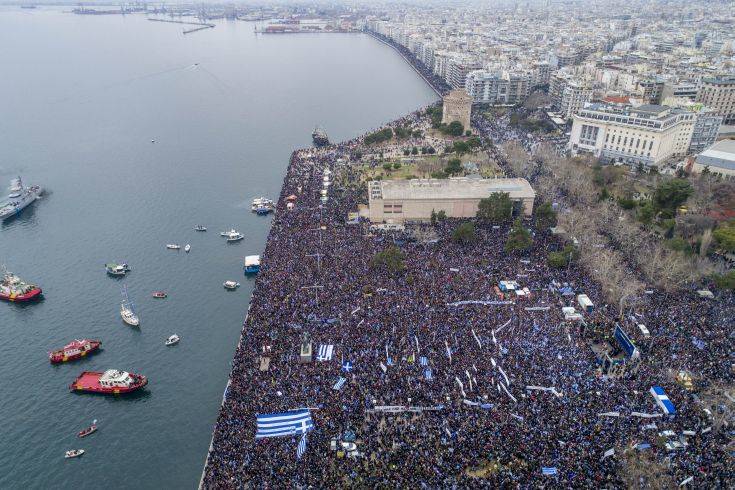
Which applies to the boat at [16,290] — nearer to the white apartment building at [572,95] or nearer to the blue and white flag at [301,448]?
the blue and white flag at [301,448]

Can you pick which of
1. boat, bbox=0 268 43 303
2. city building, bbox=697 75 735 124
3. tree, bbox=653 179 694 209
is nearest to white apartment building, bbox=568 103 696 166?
tree, bbox=653 179 694 209

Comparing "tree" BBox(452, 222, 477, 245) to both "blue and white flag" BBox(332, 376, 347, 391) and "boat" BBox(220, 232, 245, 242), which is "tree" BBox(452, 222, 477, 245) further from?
"boat" BBox(220, 232, 245, 242)

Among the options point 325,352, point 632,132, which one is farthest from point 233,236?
point 632,132

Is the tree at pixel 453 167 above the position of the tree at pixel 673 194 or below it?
below

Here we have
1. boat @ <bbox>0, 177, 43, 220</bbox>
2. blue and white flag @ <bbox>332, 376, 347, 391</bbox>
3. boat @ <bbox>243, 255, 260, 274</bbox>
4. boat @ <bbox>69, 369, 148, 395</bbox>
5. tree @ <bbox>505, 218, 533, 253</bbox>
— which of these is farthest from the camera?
boat @ <bbox>0, 177, 43, 220</bbox>

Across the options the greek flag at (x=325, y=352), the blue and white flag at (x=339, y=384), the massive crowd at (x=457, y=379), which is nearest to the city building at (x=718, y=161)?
the massive crowd at (x=457, y=379)

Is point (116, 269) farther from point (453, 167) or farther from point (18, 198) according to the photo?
point (453, 167)
